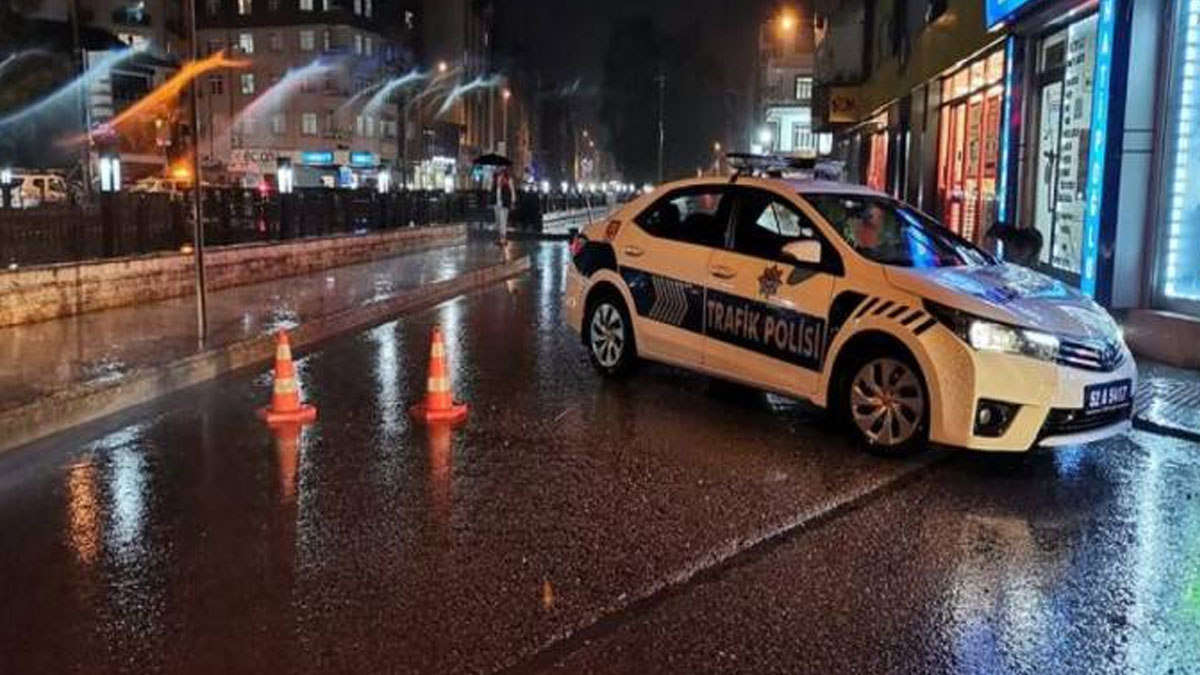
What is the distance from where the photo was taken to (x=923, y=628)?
182 inches

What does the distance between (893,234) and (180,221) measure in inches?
445

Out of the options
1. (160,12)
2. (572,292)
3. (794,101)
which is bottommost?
(572,292)

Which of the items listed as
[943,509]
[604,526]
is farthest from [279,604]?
[943,509]

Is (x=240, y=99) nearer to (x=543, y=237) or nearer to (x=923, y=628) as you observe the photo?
(x=543, y=237)

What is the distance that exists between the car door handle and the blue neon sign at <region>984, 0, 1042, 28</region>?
740 centimetres

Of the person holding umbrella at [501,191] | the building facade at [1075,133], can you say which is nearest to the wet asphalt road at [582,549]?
the building facade at [1075,133]

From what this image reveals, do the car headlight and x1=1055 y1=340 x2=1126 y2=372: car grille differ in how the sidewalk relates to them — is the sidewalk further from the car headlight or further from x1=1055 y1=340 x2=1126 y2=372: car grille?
the car headlight

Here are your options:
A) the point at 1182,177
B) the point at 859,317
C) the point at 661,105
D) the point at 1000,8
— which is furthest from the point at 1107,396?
the point at 661,105

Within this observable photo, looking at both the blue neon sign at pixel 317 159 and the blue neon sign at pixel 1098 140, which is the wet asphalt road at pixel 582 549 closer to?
the blue neon sign at pixel 1098 140

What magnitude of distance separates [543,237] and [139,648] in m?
31.9

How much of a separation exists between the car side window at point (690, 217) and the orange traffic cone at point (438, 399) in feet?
7.12

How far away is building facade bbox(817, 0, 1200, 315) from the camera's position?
11359 millimetres

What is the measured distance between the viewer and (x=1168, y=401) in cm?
934

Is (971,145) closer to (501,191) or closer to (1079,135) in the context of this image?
(1079,135)
